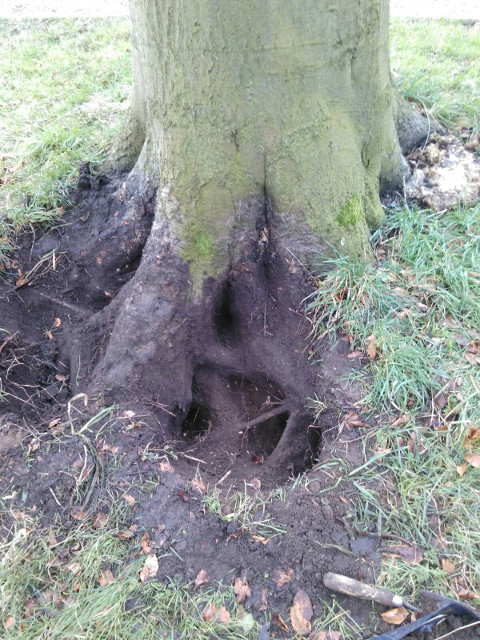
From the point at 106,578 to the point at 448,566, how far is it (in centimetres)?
135

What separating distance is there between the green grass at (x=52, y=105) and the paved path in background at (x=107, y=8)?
0.24m

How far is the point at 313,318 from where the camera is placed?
8.76 feet

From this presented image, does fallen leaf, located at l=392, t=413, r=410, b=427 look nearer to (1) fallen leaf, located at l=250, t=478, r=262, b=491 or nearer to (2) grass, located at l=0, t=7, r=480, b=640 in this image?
(2) grass, located at l=0, t=7, r=480, b=640

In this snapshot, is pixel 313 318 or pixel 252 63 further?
pixel 313 318

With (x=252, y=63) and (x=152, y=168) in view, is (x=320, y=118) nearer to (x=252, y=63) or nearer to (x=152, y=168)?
(x=252, y=63)

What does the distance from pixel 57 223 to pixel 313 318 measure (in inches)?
70.5

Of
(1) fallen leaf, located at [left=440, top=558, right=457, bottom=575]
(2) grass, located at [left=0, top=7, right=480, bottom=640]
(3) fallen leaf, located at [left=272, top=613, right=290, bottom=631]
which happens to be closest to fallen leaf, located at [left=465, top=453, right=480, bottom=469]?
(2) grass, located at [left=0, top=7, right=480, bottom=640]

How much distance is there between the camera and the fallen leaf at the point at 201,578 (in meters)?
2.01

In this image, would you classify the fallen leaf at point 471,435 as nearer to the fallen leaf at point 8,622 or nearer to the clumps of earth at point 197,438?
the clumps of earth at point 197,438

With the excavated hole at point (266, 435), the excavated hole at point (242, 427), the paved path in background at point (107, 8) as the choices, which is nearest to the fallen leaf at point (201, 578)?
the excavated hole at point (242, 427)

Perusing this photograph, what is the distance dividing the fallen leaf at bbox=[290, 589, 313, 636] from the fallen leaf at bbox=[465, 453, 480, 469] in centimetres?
90

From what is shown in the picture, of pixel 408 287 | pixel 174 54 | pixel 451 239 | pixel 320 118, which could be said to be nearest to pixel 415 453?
pixel 408 287

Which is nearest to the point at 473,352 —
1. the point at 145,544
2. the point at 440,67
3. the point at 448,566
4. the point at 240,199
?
the point at 448,566

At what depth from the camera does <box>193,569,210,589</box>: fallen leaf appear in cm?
201
